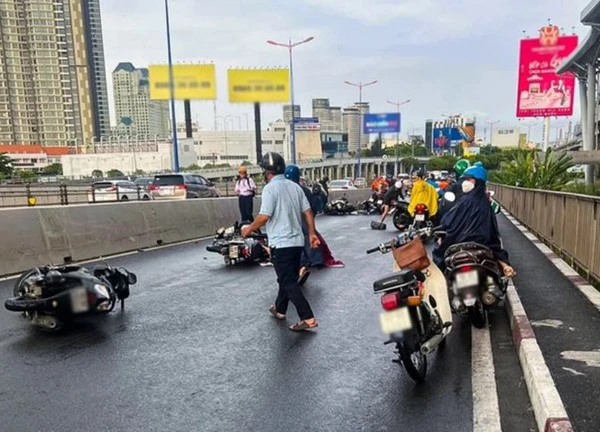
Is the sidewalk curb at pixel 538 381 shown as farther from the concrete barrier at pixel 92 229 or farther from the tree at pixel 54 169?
the tree at pixel 54 169

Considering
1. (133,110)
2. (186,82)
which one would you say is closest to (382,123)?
(186,82)

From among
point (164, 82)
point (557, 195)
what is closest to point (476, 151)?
point (164, 82)

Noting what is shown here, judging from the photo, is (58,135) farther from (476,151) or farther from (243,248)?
(243,248)

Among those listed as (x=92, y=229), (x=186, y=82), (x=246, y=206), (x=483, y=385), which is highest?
(x=186, y=82)

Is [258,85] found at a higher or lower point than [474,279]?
higher

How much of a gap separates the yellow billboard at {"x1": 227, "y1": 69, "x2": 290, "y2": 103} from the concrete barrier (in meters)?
19.8

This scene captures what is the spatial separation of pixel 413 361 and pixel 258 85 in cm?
3133

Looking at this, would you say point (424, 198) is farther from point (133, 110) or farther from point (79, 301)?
point (133, 110)

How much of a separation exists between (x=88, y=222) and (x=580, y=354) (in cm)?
844

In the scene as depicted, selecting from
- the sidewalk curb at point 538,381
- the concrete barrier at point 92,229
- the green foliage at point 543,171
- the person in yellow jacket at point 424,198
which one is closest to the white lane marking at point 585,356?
the sidewalk curb at point 538,381

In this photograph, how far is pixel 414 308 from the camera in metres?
3.93

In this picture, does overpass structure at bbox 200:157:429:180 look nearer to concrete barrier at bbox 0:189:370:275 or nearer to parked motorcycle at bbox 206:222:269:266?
concrete barrier at bbox 0:189:370:275

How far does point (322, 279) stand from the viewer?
8.06m

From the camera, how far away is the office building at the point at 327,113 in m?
162
